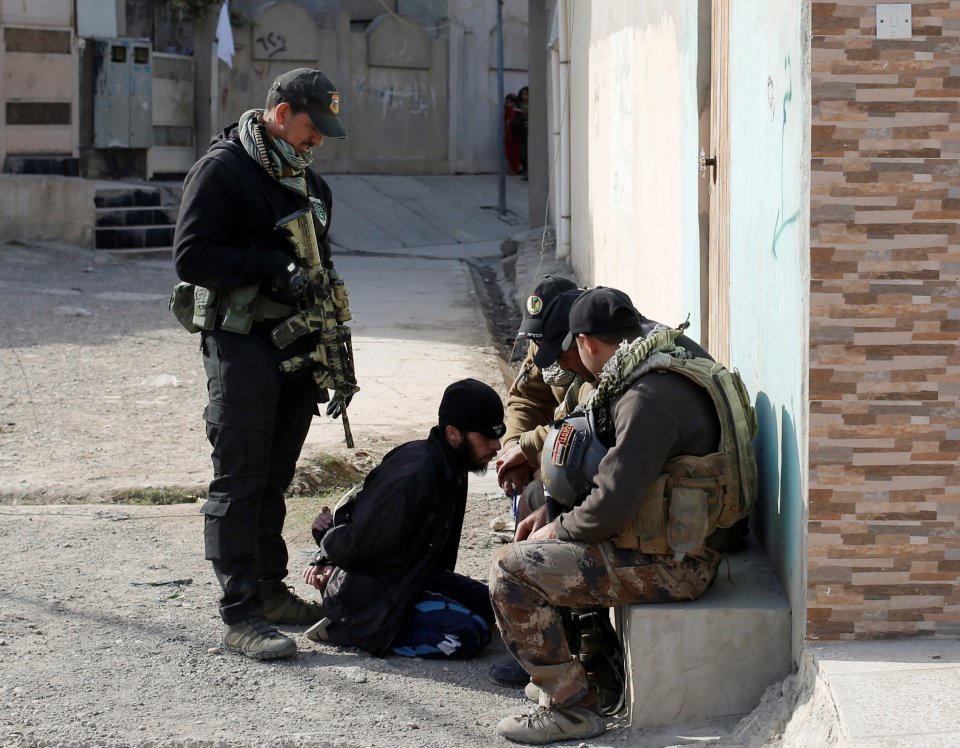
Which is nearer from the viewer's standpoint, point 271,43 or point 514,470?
point 514,470

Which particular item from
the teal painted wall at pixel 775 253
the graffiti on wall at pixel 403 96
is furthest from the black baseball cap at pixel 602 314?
the graffiti on wall at pixel 403 96

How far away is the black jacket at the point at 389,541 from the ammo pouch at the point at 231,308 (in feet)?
2.03

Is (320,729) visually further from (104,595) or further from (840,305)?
(840,305)

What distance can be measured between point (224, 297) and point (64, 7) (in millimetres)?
13238

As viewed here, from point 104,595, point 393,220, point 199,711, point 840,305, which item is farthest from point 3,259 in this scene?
point 840,305

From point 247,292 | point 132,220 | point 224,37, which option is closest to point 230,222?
point 247,292

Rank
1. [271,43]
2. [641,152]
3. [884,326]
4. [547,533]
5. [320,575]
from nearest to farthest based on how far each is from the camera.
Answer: [884,326] < [547,533] < [320,575] < [641,152] < [271,43]

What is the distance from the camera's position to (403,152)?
2380 centimetres

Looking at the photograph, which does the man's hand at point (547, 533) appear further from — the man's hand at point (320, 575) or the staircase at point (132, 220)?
the staircase at point (132, 220)

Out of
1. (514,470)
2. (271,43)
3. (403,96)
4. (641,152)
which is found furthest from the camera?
(403,96)

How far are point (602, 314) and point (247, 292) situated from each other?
1131 millimetres

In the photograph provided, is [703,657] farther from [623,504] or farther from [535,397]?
[535,397]

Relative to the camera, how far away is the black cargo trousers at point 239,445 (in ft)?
12.7

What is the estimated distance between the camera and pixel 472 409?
13.1 feet
